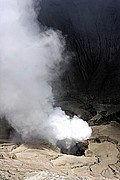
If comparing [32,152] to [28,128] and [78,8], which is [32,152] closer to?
[28,128]

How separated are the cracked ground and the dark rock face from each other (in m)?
16.6

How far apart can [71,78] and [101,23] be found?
27.5 feet

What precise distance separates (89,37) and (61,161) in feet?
82.9

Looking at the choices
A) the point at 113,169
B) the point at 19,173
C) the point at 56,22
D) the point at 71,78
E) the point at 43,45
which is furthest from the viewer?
the point at 56,22

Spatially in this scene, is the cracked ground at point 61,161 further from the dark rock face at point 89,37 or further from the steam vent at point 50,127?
the dark rock face at point 89,37

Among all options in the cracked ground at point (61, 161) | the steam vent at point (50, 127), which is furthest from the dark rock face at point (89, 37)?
the cracked ground at point (61, 161)

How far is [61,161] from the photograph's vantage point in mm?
13352

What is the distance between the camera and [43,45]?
1853 centimetres

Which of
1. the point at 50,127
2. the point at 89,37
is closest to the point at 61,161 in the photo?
the point at 50,127

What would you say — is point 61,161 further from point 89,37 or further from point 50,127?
point 89,37

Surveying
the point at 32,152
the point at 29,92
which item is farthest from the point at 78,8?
the point at 32,152

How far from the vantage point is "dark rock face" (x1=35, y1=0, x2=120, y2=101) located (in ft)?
108

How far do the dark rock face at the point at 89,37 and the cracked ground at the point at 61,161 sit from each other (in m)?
16.6

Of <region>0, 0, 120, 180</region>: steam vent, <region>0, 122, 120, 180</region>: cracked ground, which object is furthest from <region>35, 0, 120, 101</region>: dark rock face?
<region>0, 122, 120, 180</region>: cracked ground
